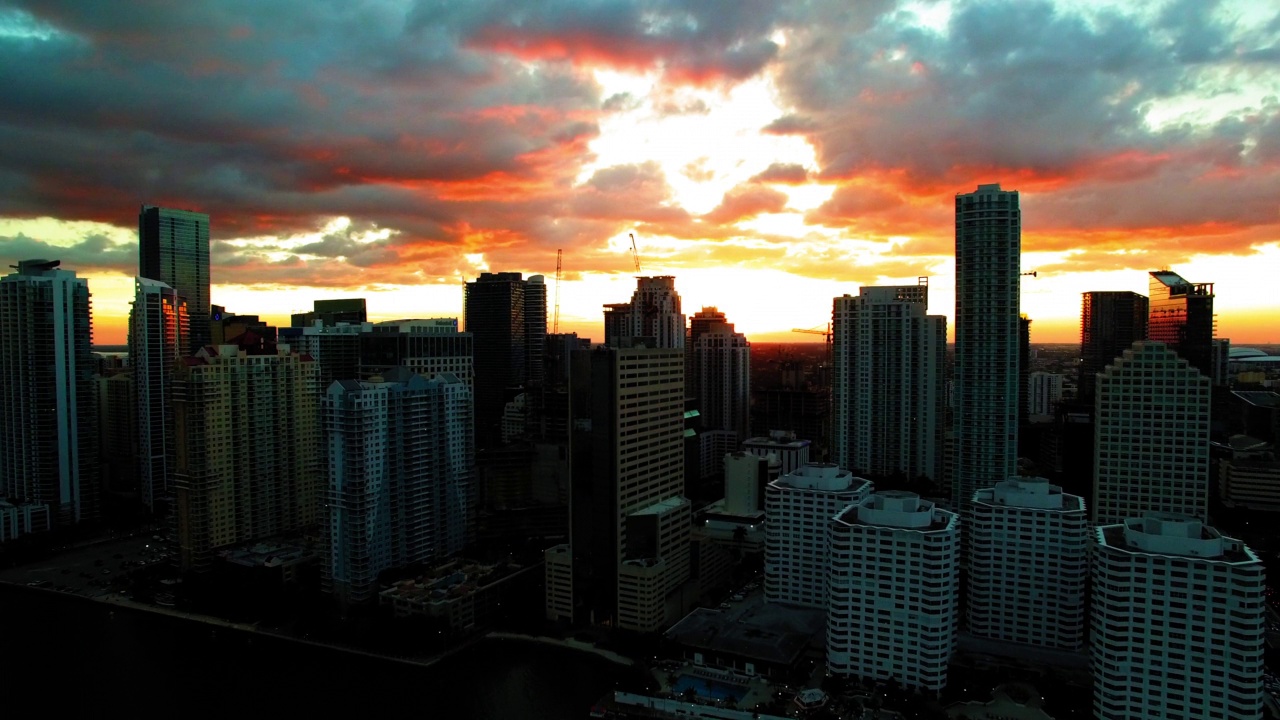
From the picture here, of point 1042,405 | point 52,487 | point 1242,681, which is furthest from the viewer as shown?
point 1042,405

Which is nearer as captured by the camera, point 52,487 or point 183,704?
point 183,704

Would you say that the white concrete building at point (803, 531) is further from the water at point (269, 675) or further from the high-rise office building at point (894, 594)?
the water at point (269, 675)

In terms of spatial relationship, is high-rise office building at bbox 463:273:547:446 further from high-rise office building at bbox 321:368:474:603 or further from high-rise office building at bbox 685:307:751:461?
high-rise office building at bbox 321:368:474:603

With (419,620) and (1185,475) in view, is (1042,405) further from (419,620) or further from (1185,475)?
(419,620)

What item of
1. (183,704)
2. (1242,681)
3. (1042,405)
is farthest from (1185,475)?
(1042,405)

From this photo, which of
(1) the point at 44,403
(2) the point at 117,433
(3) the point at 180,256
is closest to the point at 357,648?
(1) the point at 44,403

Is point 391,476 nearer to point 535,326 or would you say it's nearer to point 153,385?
point 153,385

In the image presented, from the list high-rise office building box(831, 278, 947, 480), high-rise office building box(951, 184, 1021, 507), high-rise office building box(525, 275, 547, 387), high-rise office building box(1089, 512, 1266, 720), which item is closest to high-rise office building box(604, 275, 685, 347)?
high-rise office building box(525, 275, 547, 387)

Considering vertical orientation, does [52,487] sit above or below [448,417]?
below

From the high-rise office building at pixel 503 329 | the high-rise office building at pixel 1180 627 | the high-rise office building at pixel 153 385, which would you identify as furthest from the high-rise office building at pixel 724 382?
the high-rise office building at pixel 1180 627
